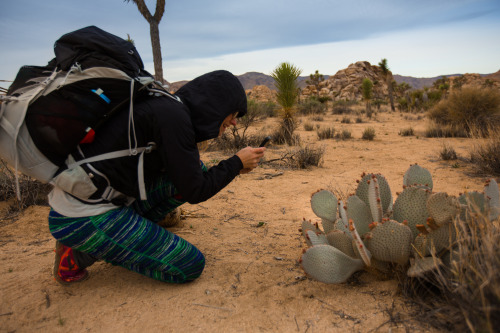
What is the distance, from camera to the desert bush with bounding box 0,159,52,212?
3826 millimetres

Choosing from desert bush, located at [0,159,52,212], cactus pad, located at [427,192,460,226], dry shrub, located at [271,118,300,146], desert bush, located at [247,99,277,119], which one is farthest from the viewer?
desert bush, located at [247,99,277,119]

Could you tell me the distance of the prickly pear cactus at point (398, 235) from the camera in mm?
1651

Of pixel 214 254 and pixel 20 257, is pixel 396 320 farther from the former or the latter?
pixel 20 257

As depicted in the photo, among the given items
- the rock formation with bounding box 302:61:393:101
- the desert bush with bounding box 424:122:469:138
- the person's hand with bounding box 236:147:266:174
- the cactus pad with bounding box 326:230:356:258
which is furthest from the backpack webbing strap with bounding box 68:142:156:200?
the rock formation with bounding box 302:61:393:101

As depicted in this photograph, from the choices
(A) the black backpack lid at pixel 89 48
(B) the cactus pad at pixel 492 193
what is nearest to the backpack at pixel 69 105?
(A) the black backpack lid at pixel 89 48

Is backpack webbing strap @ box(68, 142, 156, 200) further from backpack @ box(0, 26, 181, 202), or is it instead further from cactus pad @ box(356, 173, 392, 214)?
cactus pad @ box(356, 173, 392, 214)

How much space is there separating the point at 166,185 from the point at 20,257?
1.43 m

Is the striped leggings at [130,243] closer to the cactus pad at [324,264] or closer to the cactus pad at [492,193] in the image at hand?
the cactus pad at [324,264]

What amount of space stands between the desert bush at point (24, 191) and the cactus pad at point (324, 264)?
133 inches

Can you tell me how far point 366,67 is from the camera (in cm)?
6544

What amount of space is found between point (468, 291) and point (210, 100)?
1.53 m

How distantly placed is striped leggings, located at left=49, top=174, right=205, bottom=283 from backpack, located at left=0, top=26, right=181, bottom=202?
0.18m

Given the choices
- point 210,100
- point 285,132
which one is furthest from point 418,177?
point 285,132

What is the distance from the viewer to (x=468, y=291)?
136 centimetres
